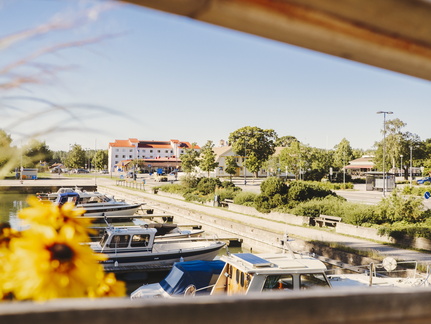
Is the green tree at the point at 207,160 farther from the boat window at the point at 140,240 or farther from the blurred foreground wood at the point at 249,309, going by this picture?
the blurred foreground wood at the point at 249,309

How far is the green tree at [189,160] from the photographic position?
2010 inches

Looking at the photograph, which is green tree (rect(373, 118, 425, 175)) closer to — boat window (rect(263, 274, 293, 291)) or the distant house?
the distant house

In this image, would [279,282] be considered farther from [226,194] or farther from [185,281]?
[226,194]

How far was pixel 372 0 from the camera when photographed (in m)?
0.85

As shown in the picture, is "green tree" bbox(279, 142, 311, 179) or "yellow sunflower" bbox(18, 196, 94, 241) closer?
"yellow sunflower" bbox(18, 196, 94, 241)

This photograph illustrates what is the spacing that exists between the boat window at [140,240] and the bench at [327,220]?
8.90 metres

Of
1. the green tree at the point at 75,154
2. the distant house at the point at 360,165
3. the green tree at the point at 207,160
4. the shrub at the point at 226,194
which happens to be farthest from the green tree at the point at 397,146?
the green tree at the point at 75,154

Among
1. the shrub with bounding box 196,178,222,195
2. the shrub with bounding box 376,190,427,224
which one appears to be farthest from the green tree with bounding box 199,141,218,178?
the shrub with bounding box 376,190,427,224

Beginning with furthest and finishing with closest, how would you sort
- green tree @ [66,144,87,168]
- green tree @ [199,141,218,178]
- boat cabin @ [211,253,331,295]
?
1. green tree @ [199,141,218,178]
2. boat cabin @ [211,253,331,295]
3. green tree @ [66,144,87,168]

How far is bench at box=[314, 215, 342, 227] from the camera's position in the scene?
1861 centimetres

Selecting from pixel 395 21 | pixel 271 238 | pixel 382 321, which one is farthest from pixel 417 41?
pixel 271 238

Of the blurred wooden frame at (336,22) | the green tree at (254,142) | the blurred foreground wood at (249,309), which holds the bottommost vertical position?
the blurred foreground wood at (249,309)

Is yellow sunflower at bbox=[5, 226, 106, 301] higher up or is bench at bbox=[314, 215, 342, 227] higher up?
yellow sunflower at bbox=[5, 226, 106, 301]

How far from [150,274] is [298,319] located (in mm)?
15169
